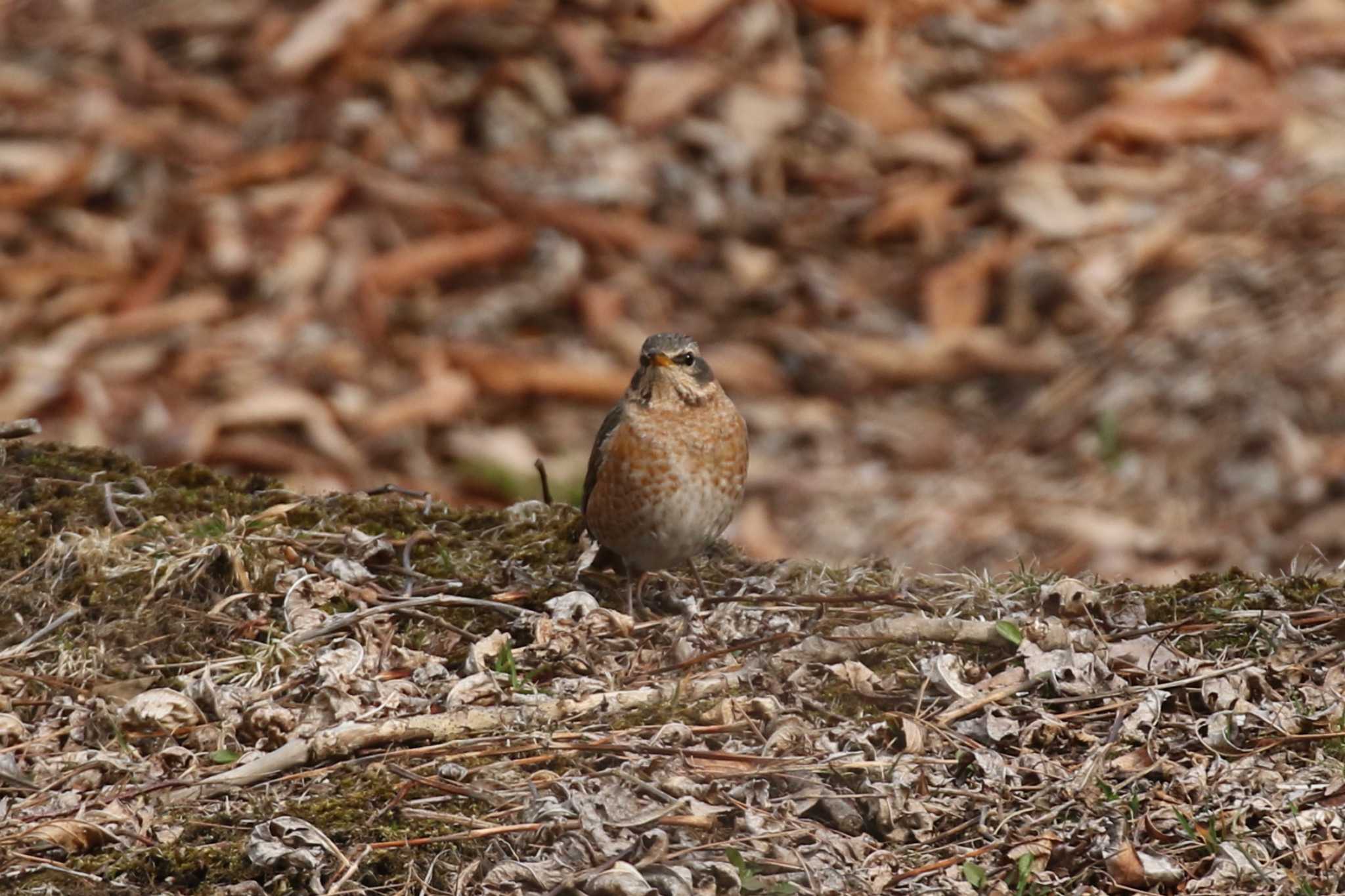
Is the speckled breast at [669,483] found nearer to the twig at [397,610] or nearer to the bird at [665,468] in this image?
the bird at [665,468]

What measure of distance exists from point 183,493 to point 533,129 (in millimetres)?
3475

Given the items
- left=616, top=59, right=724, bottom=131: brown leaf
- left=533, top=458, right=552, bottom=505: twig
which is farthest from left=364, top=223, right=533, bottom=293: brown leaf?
left=533, top=458, right=552, bottom=505: twig

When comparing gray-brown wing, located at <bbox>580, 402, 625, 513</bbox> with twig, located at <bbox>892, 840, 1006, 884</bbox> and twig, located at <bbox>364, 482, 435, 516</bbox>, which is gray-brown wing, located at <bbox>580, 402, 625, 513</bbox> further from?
twig, located at <bbox>892, 840, 1006, 884</bbox>

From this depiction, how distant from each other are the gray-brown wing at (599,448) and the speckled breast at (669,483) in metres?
0.04

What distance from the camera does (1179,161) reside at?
8.06 m

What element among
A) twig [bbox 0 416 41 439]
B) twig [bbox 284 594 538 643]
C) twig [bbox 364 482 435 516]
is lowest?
twig [bbox 364 482 435 516]

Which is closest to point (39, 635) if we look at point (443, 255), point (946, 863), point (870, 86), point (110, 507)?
point (110, 507)

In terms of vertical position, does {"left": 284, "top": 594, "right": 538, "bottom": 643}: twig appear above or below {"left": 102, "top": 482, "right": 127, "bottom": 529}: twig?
below

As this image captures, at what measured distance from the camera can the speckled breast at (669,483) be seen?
499 centimetres

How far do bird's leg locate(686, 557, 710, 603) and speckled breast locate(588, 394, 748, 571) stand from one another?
0.09 feet

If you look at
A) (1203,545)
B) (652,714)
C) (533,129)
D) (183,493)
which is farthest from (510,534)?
(533,129)

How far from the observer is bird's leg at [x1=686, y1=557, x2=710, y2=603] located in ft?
15.6

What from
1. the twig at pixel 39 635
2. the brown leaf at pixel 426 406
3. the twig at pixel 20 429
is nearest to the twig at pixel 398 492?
the twig at pixel 20 429

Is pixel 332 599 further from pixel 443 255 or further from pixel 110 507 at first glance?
pixel 443 255
